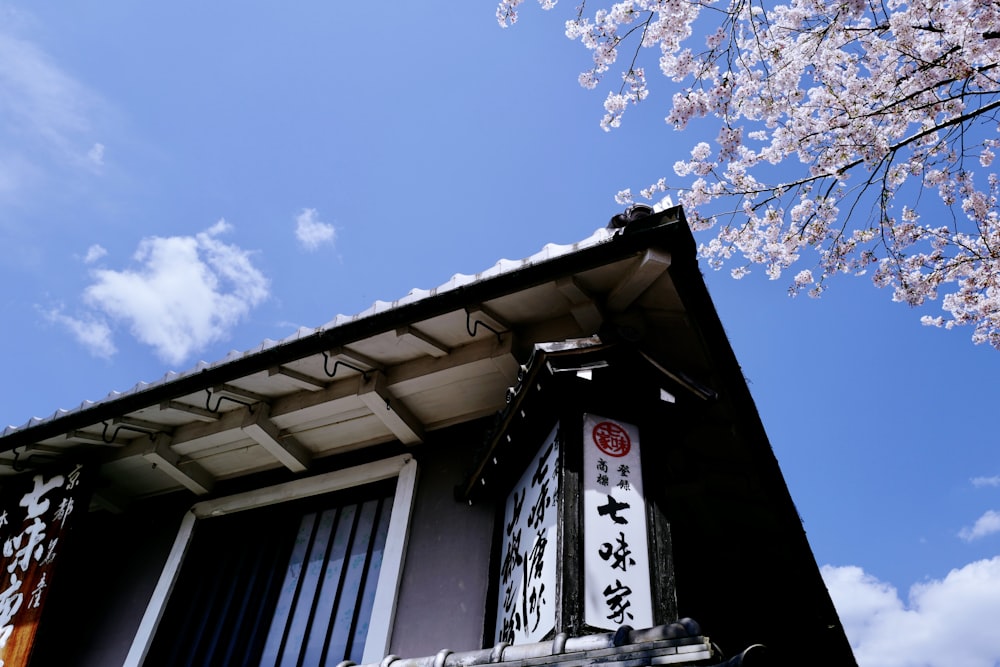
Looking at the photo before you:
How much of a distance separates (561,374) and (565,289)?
939 mm

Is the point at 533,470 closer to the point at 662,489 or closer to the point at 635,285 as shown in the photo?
the point at 662,489

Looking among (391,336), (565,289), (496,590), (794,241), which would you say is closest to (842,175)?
(794,241)

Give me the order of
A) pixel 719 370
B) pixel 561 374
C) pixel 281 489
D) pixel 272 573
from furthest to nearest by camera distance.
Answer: pixel 281 489
pixel 272 573
pixel 719 370
pixel 561 374

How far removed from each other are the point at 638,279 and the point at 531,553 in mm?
2308

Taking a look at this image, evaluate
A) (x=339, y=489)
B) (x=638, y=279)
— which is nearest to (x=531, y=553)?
(x=638, y=279)

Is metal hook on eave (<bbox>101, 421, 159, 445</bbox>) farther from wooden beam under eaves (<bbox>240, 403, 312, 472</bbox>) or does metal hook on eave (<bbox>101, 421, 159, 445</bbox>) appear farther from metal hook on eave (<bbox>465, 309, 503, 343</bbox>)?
metal hook on eave (<bbox>465, 309, 503, 343</bbox>)

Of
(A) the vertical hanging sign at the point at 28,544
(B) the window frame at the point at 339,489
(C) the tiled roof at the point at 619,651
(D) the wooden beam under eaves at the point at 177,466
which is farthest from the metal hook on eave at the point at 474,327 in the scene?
(A) the vertical hanging sign at the point at 28,544

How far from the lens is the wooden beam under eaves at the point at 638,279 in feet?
17.9

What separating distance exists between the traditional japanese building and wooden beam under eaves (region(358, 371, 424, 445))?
0.10ft

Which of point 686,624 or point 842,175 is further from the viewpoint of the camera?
point 842,175

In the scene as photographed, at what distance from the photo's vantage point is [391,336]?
21.2 feet

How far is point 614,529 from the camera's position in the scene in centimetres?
481

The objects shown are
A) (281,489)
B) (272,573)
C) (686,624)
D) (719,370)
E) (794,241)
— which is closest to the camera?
(686,624)

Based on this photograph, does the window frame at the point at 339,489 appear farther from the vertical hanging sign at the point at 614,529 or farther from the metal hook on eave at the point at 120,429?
the vertical hanging sign at the point at 614,529
